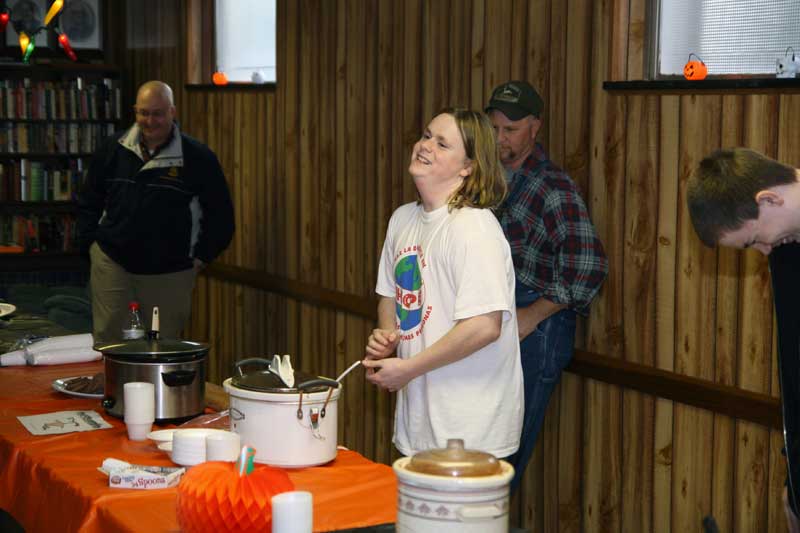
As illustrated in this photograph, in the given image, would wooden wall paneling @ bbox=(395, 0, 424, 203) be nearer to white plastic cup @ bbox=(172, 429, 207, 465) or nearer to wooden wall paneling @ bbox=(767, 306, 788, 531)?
wooden wall paneling @ bbox=(767, 306, 788, 531)

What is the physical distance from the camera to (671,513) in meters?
3.79

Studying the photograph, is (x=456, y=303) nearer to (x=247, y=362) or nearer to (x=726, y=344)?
(x=247, y=362)

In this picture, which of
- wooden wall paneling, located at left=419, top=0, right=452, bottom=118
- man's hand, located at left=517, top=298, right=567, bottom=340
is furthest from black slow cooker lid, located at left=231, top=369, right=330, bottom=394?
wooden wall paneling, located at left=419, top=0, right=452, bottom=118

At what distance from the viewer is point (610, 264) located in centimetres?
400

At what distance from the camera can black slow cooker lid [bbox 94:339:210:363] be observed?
3.04 meters

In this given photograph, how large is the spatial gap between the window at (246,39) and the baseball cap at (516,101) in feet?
9.05

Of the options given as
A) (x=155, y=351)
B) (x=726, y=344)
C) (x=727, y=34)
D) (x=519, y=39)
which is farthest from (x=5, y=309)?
(x=727, y=34)

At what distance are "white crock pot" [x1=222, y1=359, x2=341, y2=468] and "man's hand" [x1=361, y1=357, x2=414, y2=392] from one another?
0.24 m

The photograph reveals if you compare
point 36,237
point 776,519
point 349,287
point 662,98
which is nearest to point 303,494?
point 776,519

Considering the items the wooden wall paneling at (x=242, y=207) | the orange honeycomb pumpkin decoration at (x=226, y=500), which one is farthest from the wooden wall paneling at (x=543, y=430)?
the wooden wall paneling at (x=242, y=207)

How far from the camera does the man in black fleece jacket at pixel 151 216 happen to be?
5.66m

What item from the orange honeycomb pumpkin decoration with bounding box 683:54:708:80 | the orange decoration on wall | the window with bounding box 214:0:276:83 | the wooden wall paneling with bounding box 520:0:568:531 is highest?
the window with bounding box 214:0:276:83

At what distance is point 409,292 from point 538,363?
99cm

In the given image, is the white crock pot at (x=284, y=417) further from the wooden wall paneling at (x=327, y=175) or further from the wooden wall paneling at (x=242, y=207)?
the wooden wall paneling at (x=242, y=207)
